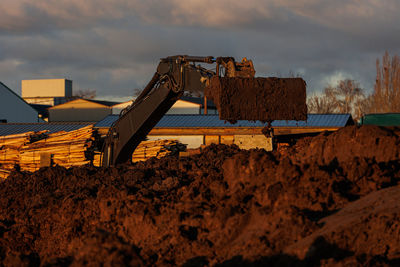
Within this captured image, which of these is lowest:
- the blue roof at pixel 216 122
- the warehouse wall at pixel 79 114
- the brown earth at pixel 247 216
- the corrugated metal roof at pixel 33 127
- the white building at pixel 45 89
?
the brown earth at pixel 247 216

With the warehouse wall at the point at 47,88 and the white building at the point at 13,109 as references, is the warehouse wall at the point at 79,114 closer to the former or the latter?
the white building at the point at 13,109

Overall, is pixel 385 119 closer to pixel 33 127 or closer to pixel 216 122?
pixel 216 122

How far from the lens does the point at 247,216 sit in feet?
21.9

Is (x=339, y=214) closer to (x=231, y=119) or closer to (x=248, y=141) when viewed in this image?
(x=231, y=119)

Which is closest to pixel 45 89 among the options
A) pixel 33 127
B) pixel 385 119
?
pixel 33 127

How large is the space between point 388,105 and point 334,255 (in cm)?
4987

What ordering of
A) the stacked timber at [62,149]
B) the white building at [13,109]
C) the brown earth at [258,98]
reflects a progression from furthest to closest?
the white building at [13,109], the stacked timber at [62,149], the brown earth at [258,98]

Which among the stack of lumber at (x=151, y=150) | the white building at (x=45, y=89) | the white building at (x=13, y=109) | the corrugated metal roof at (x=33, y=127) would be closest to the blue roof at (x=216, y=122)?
the corrugated metal roof at (x=33, y=127)

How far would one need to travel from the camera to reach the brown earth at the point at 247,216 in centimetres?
559

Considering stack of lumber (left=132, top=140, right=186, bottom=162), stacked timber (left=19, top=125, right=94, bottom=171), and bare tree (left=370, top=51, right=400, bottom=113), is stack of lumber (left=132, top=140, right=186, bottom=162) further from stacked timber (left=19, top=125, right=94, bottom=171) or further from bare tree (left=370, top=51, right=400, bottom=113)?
bare tree (left=370, top=51, right=400, bottom=113)

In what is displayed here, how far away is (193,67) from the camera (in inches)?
461

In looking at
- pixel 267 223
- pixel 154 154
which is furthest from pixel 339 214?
pixel 154 154

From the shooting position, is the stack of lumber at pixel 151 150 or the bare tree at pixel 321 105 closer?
the stack of lumber at pixel 151 150

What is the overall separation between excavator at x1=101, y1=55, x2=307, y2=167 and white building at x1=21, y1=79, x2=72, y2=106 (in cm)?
6707
